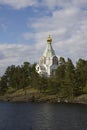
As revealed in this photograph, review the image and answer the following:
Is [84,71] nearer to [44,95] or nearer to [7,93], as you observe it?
[44,95]

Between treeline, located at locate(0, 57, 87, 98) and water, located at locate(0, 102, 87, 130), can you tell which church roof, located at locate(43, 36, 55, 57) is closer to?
treeline, located at locate(0, 57, 87, 98)

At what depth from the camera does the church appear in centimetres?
17149

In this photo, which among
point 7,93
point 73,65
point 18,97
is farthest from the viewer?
point 7,93

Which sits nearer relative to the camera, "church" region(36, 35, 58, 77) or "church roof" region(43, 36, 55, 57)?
"church" region(36, 35, 58, 77)

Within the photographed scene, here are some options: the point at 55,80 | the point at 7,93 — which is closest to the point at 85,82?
the point at 55,80

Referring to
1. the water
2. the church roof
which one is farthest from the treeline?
the water

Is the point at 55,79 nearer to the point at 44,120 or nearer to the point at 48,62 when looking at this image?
the point at 48,62

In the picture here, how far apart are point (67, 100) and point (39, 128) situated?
70427mm

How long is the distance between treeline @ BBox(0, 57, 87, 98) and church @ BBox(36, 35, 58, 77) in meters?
17.1

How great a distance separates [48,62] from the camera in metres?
175

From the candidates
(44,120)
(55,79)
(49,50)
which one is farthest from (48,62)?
(44,120)

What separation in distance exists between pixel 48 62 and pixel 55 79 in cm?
4301

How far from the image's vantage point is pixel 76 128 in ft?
181

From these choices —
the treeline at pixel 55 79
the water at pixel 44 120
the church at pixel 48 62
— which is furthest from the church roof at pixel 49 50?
the water at pixel 44 120
